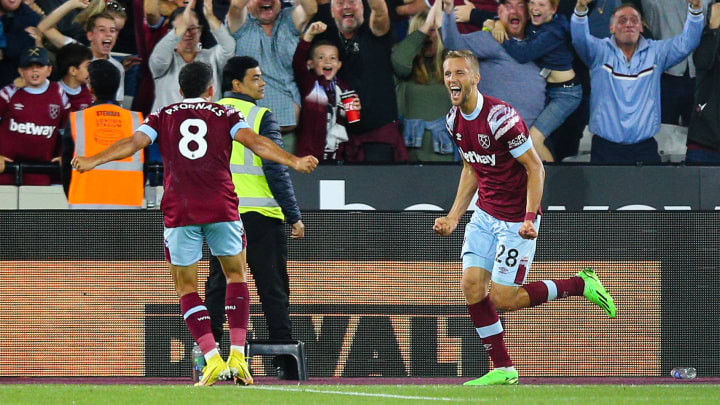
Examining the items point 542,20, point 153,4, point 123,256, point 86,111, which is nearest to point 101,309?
point 123,256

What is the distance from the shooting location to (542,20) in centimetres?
991

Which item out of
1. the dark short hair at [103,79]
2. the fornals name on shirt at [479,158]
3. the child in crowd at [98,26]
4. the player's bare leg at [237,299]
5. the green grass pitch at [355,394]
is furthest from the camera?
the child in crowd at [98,26]

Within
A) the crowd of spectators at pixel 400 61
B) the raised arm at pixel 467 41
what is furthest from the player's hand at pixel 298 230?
the raised arm at pixel 467 41

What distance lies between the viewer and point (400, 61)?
975 centimetres

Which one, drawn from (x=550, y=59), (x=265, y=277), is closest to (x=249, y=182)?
(x=265, y=277)

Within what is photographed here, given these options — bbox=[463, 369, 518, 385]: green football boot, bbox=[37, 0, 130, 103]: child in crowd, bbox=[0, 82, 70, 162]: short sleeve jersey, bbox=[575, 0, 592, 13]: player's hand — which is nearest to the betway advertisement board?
bbox=[575, 0, 592, 13]: player's hand

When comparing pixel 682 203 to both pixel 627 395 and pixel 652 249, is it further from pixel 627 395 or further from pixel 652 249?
pixel 627 395

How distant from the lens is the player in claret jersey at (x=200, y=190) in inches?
245

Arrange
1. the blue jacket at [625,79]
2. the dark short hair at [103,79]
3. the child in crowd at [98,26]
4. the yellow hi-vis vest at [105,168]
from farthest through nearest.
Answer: the blue jacket at [625,79] → the child in crowd at [98,26] → the yellow hi-vis vest at [105,168] → the dark short hair at [103,79]

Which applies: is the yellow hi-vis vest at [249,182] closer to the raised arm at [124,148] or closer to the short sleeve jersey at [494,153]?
the raised arm at [124,148]

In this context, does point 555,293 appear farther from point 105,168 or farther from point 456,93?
point 105,168

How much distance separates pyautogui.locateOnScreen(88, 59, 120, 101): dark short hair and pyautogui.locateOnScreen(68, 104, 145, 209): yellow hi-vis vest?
9 centimetres

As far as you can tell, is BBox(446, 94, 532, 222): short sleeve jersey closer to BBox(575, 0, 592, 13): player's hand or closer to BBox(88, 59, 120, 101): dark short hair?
BBox(88, 59, 120, 101): dark short hair

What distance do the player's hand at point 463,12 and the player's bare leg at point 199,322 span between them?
14.9 ft
